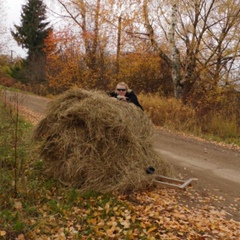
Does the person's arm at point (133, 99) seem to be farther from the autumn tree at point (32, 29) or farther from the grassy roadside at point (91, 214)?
the autumn tree at point (32, 29)

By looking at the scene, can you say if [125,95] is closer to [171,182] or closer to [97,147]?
[97,147]

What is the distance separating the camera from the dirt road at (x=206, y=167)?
5.70 meters

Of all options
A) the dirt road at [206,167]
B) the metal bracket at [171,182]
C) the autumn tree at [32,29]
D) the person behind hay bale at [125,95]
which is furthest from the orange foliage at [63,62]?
the metal bracket at [171,182]

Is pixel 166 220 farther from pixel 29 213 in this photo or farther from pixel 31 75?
pixel 31 75

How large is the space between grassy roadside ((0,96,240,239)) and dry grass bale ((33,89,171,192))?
0.27 meters

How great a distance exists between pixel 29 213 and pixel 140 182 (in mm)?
1968

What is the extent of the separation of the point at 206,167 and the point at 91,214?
3911mm

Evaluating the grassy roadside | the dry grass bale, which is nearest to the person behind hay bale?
the dry grass bale

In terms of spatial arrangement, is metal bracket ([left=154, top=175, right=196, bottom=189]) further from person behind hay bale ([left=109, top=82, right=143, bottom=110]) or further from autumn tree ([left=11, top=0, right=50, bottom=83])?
autumn tree ([left=11, top=0, right=50, bottom=83])

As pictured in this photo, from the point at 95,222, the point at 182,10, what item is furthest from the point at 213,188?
the point at 182,10

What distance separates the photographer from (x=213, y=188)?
20.6ft

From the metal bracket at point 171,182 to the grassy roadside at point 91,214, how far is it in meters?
0.17

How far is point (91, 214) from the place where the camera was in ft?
15.8

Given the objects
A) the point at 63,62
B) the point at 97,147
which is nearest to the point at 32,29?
the point at 63,62
